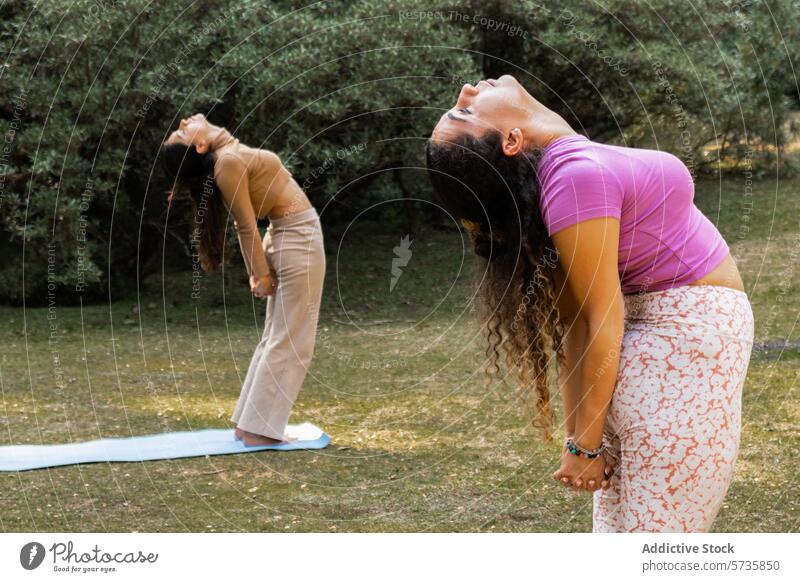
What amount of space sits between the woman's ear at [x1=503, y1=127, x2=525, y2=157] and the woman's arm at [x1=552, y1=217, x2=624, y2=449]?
0.26 meters

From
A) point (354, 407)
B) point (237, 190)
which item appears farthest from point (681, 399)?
point (354, 407)

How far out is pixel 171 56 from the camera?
10375mm

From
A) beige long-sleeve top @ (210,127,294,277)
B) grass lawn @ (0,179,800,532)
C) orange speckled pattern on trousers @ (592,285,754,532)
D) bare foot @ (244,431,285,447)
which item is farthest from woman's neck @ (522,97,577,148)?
bare foot @ (244,431,285,447)

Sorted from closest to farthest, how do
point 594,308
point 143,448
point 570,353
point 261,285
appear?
1. point 594,308
2. point 570,353
3. point 261,285
4. point 143,448

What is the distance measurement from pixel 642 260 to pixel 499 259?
39 centimetres

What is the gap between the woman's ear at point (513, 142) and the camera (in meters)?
2.84

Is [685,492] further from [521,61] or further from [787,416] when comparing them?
[521,61]

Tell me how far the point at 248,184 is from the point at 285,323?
0.92 meters

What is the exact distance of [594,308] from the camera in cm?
278

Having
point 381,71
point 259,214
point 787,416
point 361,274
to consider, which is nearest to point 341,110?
point 381,71

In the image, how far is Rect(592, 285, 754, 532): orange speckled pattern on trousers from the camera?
2.87 meters

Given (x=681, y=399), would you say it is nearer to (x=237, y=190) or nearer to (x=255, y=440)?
(x=237, y=190)

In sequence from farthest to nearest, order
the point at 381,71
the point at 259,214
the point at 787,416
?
the point at 381,71
the point at 787,416
the point at 259,214

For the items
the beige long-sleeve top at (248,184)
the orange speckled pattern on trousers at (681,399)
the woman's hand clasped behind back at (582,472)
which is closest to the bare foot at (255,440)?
the beige long-sleeve top at (248,184)
